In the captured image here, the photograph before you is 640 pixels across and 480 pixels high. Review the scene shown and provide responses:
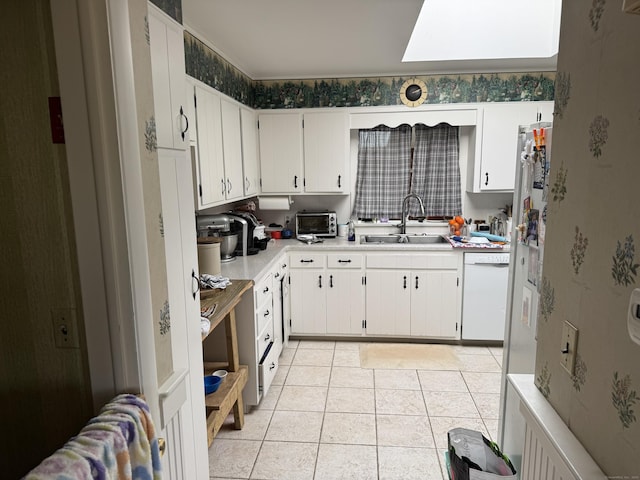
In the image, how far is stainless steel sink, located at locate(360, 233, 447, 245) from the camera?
13.5ft

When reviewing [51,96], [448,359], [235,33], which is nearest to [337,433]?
[448,359]

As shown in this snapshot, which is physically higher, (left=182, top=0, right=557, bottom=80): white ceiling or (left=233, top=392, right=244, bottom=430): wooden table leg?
(left=182, top=0, right=557, bottom=80): white ceiling

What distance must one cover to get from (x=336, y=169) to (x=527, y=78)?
198 centimetres

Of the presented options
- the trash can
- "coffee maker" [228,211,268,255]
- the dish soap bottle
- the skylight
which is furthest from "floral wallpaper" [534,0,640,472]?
the dish soap bottle

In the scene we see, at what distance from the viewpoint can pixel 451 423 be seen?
2.61 meters

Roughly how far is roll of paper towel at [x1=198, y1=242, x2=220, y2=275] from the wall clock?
2.43 meters

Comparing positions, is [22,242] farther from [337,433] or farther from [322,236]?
[322,236]

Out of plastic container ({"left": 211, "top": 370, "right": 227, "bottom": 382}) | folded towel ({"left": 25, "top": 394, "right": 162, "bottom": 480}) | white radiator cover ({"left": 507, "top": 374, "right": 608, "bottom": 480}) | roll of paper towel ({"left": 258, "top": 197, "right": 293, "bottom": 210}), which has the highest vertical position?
roll of paper towel ({"left": 258, "top": 197, "right": 293, "bottom": 210})

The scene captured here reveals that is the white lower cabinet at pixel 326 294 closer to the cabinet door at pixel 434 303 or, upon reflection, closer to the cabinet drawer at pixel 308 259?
the cabinet drawer at pixel 308 259

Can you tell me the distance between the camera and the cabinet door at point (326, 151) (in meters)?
3.90

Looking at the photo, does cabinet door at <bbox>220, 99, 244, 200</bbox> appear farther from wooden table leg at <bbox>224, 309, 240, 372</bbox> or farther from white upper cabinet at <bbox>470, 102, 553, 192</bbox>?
white upper cabinet at <bbox>470, 102, 553, 192</bbox>

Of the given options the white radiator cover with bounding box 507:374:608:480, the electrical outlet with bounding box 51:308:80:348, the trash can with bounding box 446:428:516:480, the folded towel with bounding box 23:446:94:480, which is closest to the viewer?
the folded towel with bounding box 23:446:94:480

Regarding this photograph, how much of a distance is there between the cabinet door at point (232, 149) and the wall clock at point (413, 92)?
5.36 feet

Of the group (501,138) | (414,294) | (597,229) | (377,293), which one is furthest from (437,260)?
(597,229)
